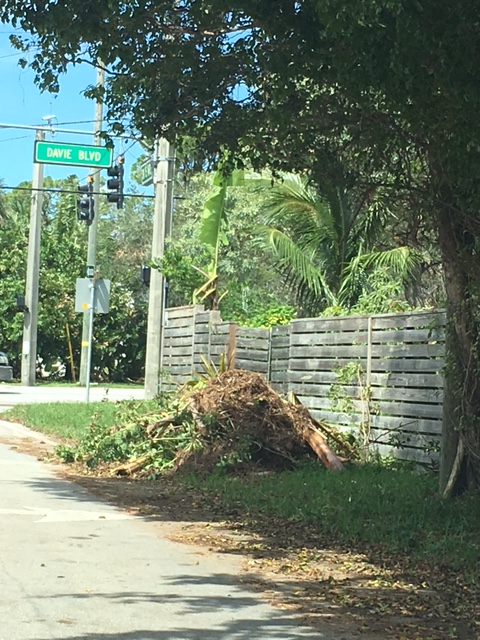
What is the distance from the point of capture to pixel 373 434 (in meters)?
12.9

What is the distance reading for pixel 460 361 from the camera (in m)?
9.58

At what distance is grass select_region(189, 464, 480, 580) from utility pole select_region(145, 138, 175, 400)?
907 centimetres

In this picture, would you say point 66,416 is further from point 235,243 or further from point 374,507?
point 235,243

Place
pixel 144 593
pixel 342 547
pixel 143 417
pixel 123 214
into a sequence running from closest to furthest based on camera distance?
1. pixel 144 593
2. pixel 342 547
3. pixel 143 417
4. pixel 123 214

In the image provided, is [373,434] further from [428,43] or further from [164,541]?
[428,43]

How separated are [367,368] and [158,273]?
949 centimetres

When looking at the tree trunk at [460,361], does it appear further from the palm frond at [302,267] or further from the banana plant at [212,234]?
the banana plant at [212,234]

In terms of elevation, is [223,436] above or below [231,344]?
below

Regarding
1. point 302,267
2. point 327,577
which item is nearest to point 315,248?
point 302,267

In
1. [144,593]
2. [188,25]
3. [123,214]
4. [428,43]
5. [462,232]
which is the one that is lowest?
[144,593]

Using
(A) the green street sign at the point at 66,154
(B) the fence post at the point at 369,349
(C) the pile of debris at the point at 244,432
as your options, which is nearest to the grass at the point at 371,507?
(C) the pile of debris at the point at 244,432

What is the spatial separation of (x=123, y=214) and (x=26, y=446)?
3203 cm

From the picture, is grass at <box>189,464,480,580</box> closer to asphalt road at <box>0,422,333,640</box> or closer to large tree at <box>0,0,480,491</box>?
large tree at <box>0,0,480,491</box>

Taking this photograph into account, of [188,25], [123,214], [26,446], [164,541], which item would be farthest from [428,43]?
[123,214]
